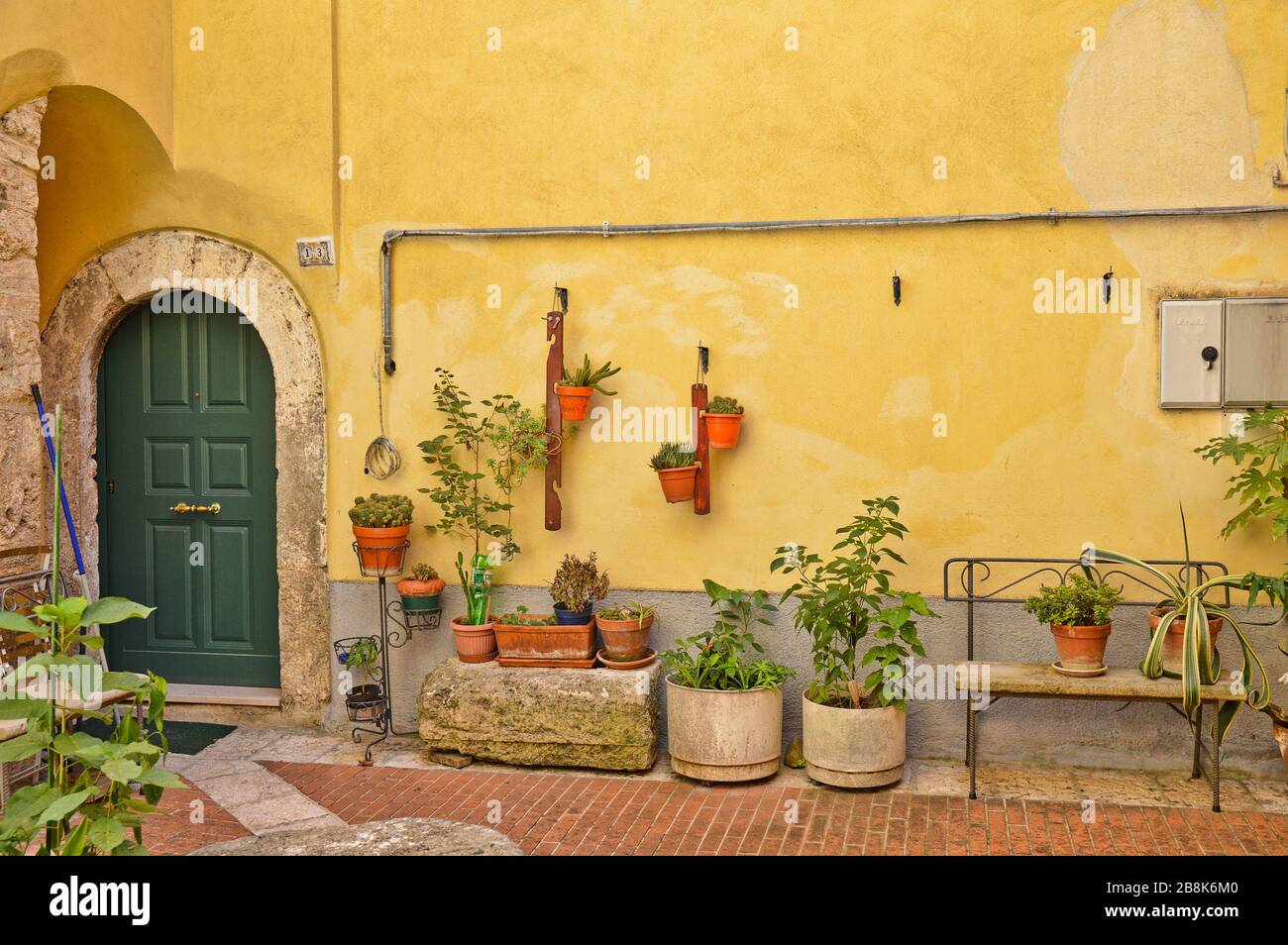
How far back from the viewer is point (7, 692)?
3117 millimetres

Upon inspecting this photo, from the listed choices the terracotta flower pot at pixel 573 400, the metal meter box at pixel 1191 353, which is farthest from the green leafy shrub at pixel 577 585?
the metal meter box at pixel 1191 353

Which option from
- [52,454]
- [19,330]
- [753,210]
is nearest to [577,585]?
[753,210]

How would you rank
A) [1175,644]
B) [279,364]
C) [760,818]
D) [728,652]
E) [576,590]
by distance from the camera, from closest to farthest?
[760,818] → [1175,644] → [728,652] → [576,590] → [279,364]

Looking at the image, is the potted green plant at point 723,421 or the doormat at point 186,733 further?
the doormat at point 186,733

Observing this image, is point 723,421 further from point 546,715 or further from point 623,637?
point 546,715

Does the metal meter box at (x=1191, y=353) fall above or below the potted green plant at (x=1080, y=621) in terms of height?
above

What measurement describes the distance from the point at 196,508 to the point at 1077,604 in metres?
5.08

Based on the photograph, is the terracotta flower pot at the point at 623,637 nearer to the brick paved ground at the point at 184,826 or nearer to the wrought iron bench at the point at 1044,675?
the wrought iron bench at the point at 1044,675

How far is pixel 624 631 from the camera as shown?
19.7 feet

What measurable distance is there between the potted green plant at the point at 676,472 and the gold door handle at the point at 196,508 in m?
2.81

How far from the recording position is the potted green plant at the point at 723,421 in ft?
19.8

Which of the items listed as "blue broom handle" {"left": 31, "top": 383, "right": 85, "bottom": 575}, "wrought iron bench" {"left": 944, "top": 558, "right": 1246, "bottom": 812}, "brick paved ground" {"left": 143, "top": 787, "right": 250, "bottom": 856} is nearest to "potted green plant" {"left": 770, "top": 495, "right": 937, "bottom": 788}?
"wrought iron bench" {"left": 944, "top": 558, "right": 1246, "bottom": 812}
